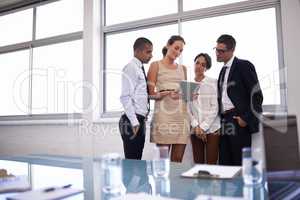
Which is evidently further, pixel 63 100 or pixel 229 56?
pixel 63 100

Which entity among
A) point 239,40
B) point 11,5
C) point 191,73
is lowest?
point 191,73

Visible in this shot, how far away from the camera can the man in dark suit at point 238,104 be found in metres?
2.31

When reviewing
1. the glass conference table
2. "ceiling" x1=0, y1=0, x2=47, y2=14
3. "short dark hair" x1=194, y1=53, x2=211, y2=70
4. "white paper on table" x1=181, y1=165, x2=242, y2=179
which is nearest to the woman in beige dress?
"short dark hair" x1=194, y1=53, x2=211, y2=70

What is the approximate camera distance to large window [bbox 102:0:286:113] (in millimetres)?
2893

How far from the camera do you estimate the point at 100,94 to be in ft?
12.4

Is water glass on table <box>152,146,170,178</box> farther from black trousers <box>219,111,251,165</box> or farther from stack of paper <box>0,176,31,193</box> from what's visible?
black trousers <box>219,111,251,165</box>

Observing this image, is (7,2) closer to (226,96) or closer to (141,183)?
(226,96)

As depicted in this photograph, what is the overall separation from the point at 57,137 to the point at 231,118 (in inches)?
101

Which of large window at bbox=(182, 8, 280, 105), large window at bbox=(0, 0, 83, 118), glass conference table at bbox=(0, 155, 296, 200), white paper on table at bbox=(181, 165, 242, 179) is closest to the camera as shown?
glass conference table at bbox=(0, 155, 296, 200)

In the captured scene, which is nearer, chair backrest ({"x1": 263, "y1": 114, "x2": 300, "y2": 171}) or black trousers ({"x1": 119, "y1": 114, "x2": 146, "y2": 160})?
chair backrest ({"x1": 263, "y1": 114, "x2": 300, "y2": 171})

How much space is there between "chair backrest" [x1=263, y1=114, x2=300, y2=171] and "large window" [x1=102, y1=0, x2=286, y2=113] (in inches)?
84.1

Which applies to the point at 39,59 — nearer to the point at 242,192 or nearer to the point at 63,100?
the point at 63,100

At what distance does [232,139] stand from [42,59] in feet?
10.9

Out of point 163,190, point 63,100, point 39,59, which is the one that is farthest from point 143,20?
point 163,190
